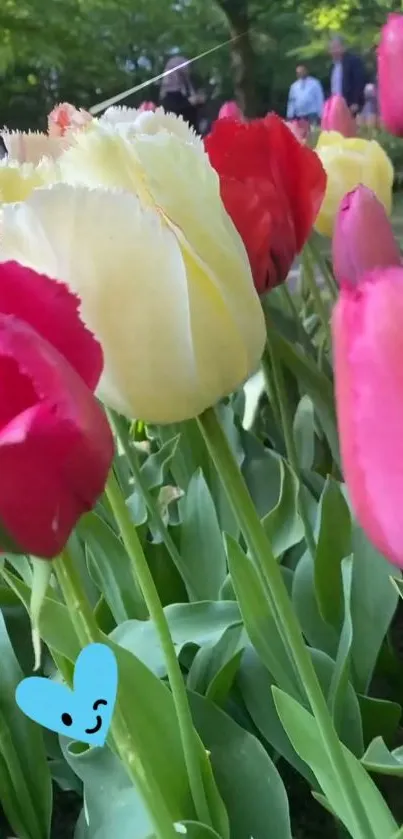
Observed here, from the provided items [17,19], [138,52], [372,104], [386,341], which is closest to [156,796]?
[386,341]

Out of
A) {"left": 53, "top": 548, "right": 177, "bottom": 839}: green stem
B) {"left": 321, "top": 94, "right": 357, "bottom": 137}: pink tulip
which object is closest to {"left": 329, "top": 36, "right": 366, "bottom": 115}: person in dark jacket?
{"left": 321, "top": 94, "right": 357, "bottom": 137}: pink tulip

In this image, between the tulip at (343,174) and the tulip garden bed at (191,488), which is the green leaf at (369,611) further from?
the tulip at (343,174)

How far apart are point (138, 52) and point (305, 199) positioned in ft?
3.62

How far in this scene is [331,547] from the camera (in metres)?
0.45

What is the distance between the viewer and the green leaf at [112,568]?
45 centimetres

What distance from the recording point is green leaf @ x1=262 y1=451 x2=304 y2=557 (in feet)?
1.52

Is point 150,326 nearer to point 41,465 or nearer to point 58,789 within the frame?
point 41,465

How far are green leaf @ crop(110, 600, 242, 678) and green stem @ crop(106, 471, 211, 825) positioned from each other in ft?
0.25

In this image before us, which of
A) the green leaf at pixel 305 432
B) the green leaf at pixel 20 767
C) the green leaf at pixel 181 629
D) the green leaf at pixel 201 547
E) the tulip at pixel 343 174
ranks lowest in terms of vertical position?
the green leaf at pixel 20 767

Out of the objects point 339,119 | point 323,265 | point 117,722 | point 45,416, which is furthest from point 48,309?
point 339,119

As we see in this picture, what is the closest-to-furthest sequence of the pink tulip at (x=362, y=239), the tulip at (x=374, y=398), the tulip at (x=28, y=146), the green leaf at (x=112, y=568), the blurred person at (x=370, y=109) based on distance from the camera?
the tulip at (x=374, y=398) → the pink tulip at (x=362, y=239) → the tulip at (x=28, y=146) → the green leaf at (x=112, y=568) → the blurred person at (x=370, y=109)

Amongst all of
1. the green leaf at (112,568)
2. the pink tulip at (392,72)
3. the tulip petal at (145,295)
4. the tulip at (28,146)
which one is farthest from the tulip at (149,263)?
the pink tulip at (392,72)

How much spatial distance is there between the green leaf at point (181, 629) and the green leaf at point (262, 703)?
0.07 ft

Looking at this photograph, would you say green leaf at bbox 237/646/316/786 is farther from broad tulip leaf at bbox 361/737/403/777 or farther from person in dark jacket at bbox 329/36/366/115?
person in dark jacket at bbox 329/36/366/115
